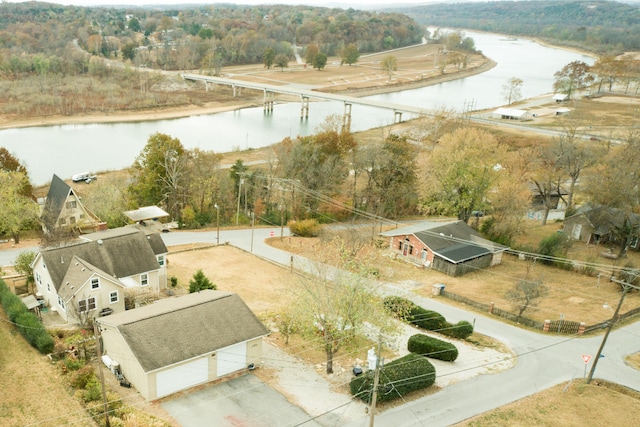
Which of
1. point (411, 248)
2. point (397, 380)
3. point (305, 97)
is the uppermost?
point (305, 97)

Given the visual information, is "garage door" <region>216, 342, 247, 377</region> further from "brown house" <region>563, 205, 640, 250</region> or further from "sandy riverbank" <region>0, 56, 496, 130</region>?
"sandy riverbank" <region>0, 56, 496, 130</region>

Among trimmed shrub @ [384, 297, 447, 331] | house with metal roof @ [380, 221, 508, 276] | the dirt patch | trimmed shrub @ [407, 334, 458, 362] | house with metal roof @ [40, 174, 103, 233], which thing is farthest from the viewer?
house with metal roof @ [40, 174, 103, 233]

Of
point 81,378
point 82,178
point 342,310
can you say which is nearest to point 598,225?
point 342,310

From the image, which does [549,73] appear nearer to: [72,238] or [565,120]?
[565,120]

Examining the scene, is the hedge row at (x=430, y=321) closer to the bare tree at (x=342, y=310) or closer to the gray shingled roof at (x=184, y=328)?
the bare tree at (x=342, y=310)

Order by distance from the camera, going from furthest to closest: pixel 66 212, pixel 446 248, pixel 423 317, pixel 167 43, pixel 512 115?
pixel 167 43 → pixel 512 115 → pixel 66 212 → pixel 446 248 → pixel 423 317

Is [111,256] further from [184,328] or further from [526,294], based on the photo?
[526,294]

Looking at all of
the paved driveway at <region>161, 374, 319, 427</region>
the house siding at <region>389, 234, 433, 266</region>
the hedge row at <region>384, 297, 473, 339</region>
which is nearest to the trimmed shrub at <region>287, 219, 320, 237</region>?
the house siding at <region>389, 234, 433, 266</region>

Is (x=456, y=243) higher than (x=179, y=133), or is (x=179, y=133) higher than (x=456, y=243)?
(x=456, y=243)
